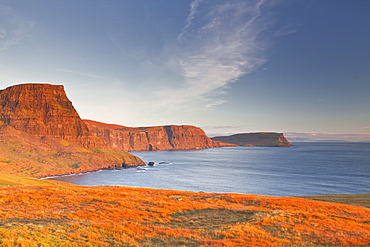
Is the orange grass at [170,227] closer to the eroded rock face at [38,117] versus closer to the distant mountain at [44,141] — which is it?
the distant mountain at [44,141]

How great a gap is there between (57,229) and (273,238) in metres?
15.7

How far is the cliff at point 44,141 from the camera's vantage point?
13438cm

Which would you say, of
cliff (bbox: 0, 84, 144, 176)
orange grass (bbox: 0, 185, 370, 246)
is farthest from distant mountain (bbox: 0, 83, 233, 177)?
orange grass (bbox: 0, 185, 370, 246)

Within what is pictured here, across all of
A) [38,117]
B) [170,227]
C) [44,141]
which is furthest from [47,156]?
[170,227]

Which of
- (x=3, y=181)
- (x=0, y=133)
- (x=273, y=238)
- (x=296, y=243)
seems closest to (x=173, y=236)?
(x=273, y=238)

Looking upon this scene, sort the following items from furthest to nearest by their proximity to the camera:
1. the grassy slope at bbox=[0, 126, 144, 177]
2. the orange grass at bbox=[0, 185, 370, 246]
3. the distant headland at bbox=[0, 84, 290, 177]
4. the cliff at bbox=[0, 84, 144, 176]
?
the cliff at bbox=[0, 84, 144, 176], the distant headland at bbox=[0, 84, 290, 177], the grassy slope at bbox=[0, 126, 144, 177], the orange grass at bbox=[0, 185, 370, 246]

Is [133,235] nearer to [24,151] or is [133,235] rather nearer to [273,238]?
[273,238]

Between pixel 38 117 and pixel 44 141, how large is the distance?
1110 inches

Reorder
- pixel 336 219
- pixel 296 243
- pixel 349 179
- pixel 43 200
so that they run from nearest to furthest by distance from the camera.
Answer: pixel 296 243 → pixel 336 219 → pixel 43 200 → pixel 349 179

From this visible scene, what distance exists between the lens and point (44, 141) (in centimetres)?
17062

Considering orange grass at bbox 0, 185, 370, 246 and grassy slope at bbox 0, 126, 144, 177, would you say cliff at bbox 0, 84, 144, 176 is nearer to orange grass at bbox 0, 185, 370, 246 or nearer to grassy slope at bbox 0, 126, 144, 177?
grassy slope at bbox 0, 126, 144, 177

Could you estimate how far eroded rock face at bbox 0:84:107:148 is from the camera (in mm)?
180750

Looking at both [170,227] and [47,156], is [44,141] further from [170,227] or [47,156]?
[170,227]

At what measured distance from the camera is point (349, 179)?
352 feet
